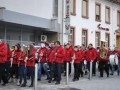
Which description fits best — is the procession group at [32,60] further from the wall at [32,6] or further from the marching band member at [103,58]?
the wall at [32,6]

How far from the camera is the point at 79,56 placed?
1706cm

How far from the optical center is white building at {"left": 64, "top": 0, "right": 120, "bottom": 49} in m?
26.4

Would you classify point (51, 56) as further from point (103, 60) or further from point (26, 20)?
point (26, 20)

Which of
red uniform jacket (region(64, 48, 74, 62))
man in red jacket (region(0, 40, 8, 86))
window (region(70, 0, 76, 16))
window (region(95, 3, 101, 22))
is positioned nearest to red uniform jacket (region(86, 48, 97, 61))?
red uniform jacket (region(64, 48, 74, 62))

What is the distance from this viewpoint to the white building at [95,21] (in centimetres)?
2639

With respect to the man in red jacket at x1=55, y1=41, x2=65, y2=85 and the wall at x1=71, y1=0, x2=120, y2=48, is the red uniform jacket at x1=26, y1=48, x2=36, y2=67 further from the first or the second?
the wall at x1=71, y1=0, x2=120, y2=48

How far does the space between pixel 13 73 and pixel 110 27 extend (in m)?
18.5

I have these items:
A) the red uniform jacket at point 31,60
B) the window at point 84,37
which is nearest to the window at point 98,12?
the window at point 84,37

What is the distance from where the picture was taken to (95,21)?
29344 millimetres

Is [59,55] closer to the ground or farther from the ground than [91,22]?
closer to the ground

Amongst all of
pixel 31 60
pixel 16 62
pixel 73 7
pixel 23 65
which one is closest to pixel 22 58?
pixel 23 65

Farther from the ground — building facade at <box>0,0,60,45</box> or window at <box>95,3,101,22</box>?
window at <box>95,3,101,22</box>

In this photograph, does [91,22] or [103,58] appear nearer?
[103,58]

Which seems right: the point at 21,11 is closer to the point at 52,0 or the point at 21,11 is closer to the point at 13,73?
the point at 52,0
